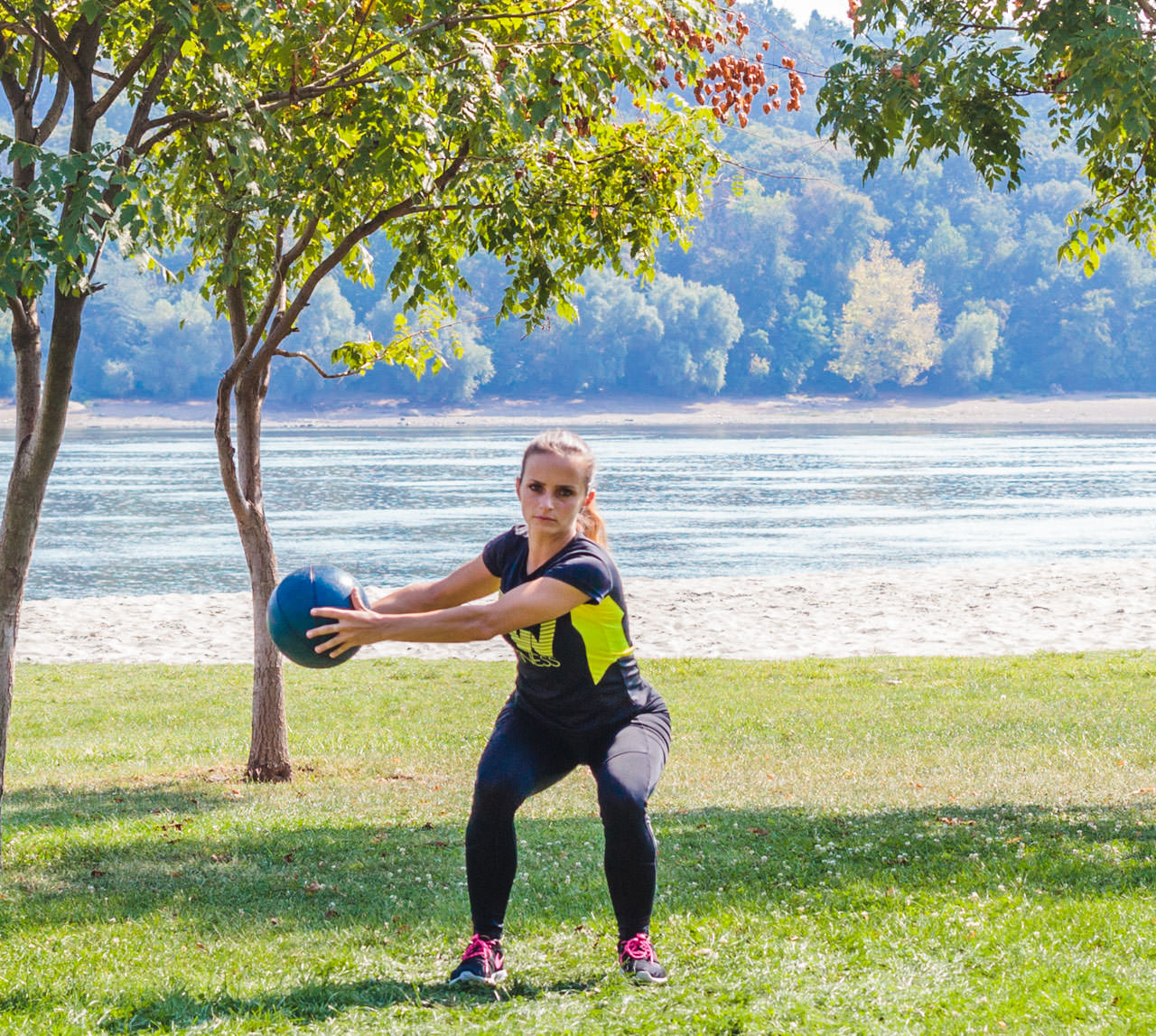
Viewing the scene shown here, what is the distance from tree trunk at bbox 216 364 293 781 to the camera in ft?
32.6

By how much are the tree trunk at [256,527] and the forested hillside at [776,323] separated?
116 m

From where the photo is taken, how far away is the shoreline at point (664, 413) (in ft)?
412

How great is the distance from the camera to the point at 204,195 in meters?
9.79

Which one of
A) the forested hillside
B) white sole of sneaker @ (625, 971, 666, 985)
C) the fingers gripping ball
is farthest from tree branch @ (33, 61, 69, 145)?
the forested hillside

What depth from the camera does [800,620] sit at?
22031 mm

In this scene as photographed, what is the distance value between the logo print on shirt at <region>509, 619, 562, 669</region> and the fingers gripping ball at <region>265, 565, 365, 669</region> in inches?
23.6

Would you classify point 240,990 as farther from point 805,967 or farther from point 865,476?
point 865,476

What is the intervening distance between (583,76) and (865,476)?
5134cm

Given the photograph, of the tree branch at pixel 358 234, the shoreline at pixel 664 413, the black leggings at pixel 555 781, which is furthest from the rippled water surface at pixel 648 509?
the shoreline at pixel 664 413

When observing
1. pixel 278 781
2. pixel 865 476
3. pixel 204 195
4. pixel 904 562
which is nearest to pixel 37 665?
pixel 278 781

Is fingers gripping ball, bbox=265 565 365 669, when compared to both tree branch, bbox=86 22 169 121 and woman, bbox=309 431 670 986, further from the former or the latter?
tree branch, bbox=86 22 169 121

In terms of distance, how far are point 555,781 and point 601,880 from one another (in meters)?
2.24

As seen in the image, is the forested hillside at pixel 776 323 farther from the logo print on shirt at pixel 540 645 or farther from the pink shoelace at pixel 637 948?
the pink shoelace at pixel 637 948

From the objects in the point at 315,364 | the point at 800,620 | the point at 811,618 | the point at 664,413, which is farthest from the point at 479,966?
the point at 664,413
